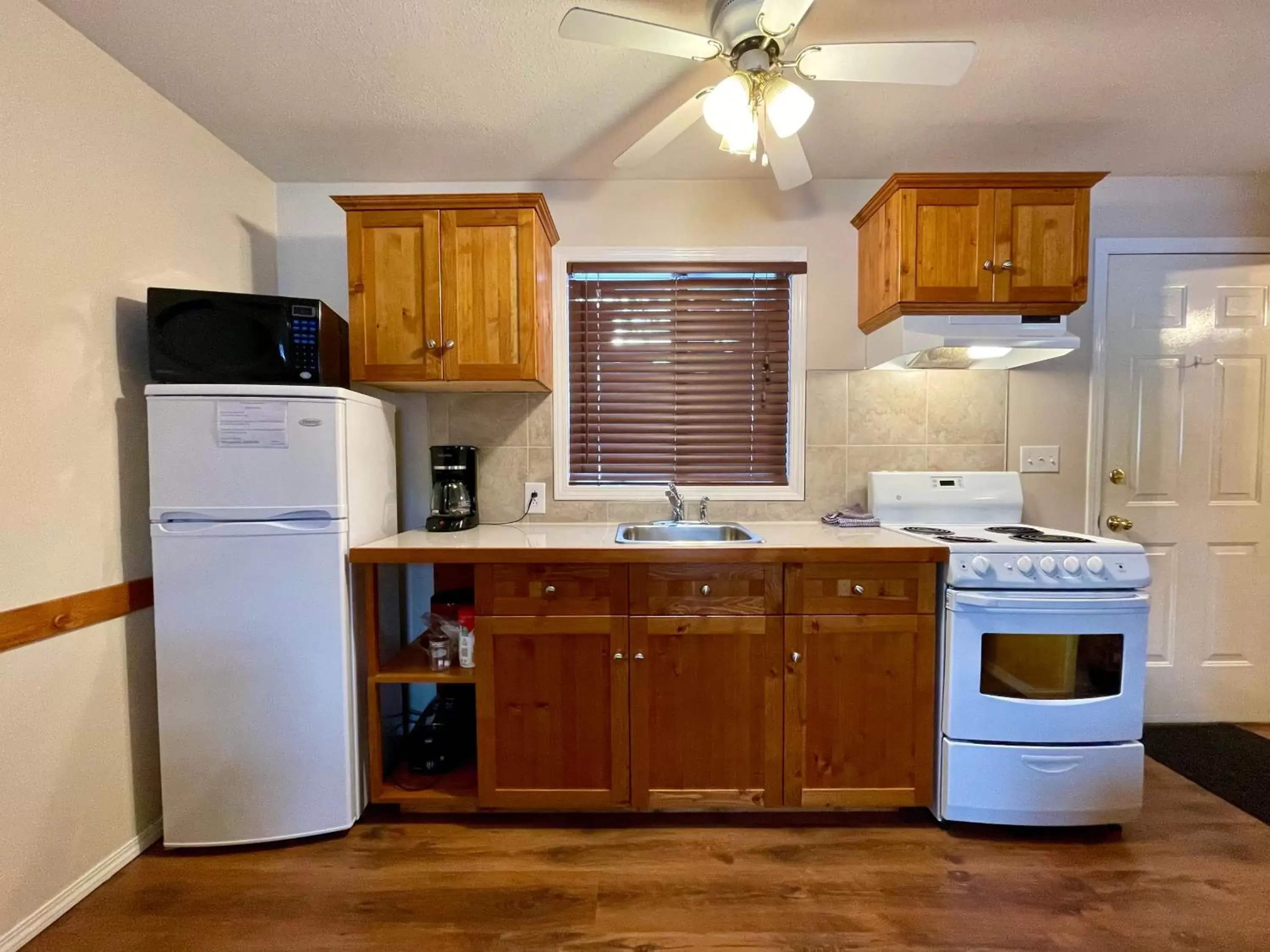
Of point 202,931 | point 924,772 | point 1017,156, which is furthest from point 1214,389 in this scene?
point 202,931

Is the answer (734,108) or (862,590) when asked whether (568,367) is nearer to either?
(734,108)

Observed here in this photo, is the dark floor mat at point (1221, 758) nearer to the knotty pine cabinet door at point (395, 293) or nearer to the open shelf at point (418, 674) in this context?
the open shelf at point (418, 674)

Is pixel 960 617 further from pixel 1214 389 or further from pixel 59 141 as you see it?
pixel 59 141

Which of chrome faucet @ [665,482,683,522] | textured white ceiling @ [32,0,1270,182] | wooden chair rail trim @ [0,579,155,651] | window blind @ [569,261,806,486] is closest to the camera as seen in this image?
wooden chair rail trim @ [0,579,155,651]

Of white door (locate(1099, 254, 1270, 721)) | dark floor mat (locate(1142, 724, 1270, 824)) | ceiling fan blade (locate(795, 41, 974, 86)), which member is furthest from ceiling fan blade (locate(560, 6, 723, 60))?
dark floor mat (locate(1142, 724, 1270, 824))

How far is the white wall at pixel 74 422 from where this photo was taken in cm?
128

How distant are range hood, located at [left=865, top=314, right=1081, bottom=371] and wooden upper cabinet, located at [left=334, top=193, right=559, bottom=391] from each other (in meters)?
1.33

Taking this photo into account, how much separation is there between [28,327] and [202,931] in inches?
63.4

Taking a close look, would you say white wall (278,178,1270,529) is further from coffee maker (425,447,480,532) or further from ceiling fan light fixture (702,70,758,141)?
ceiling fan light fixture (702,70,758,141)

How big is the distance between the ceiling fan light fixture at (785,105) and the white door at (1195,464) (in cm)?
176

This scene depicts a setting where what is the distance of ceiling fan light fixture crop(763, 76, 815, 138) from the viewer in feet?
4.23

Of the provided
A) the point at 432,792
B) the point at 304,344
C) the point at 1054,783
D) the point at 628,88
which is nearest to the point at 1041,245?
the point at 628,88

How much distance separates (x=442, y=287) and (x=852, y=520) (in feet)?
5.80

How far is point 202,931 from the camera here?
4.33 feet
